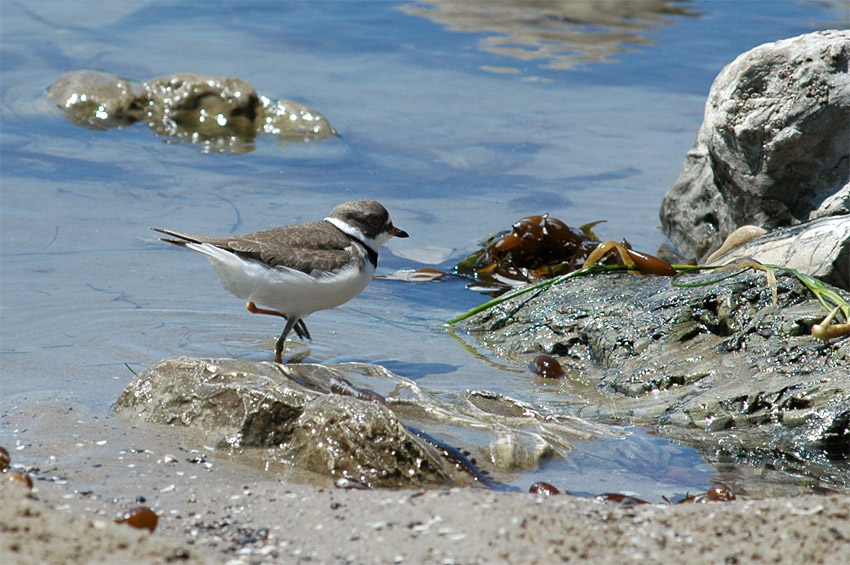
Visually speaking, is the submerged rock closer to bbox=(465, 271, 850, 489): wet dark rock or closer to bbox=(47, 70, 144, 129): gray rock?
bbox=(465, 271, 850, 489): wet dark rock

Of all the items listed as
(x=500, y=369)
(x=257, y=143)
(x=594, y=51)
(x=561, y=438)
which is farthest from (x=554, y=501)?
(x=594, y=51)

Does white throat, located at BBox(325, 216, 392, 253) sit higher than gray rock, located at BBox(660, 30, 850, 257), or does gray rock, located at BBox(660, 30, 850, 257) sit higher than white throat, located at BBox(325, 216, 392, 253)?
gray rock, located at BBox(660, 30, 850, 257)

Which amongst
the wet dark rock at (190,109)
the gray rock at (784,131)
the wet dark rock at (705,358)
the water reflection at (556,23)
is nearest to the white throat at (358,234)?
the wet dark rock at (705,358)

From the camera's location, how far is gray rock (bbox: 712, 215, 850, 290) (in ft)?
19.1

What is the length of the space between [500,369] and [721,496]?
2.10 meters

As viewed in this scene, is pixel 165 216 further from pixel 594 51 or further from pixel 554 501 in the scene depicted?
pixel 594 51

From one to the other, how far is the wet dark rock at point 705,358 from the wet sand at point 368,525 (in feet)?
4.30

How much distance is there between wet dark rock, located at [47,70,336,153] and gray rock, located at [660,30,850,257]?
4935 millimetres

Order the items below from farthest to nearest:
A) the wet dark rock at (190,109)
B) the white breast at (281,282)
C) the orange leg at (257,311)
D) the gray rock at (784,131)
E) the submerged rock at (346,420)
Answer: the wet dark rock at (190,109)
the gray rock at (784,131)
the orange leg at (257,311)
the white breast at (281,282)
the submerged rock at (346,420)

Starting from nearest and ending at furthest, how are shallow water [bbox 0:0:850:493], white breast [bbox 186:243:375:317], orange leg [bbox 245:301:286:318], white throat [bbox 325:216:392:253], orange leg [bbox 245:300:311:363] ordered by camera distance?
1. white breast [bbox 186:243:375:317]
2. orange leg [bbox 245:300:311:363]
3. shallow water [bbox 0:0:850:493]
4. orange leg [bbox 245:301:286:318]
5. white throat [bbox 325:216:392:253]

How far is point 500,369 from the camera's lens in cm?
600

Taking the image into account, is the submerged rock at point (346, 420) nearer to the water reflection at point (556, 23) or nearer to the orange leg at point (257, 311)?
the orange leg at point (257, 311)

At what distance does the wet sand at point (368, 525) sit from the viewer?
3.05m

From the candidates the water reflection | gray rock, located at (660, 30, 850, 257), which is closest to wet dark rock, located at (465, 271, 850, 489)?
gray rock, located at (660, 30, 850, 257)
